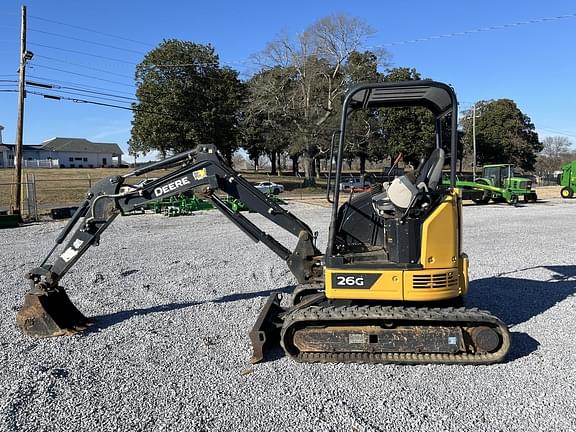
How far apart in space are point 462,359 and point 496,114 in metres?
59.5

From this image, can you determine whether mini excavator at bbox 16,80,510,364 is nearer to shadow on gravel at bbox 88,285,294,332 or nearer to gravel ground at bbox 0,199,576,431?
gravel ground at bbox 0,199,576,431

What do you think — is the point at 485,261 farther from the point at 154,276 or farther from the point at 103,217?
the point at 103,217

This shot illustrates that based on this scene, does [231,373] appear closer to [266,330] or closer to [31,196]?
[266,330]

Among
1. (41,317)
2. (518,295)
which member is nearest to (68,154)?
(41,317)

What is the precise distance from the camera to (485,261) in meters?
9.98

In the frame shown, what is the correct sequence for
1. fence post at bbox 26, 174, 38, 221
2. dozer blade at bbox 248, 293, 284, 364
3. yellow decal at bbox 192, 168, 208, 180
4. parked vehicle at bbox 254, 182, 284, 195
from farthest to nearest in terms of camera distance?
parked vehicle at bbox 254, 182, 284, 195, fence post at bbox 26, 174, 38, 221, yellow decal at bbox 192, 168, 208, 180, dozer blade at bbox 248, 293, 284, 364

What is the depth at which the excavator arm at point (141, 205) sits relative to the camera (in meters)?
5.45

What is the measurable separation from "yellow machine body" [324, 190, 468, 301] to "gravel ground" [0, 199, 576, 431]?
2.47ft

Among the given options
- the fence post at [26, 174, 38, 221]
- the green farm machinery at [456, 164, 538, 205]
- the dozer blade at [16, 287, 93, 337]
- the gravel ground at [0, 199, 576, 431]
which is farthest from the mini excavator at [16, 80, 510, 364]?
the green farm machinery at [456, 164, 538, 205]

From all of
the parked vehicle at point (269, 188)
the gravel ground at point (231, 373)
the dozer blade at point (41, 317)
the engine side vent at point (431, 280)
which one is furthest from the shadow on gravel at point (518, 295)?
the parked vehicle at point (269, 188)

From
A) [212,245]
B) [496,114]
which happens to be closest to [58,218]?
[212,245]

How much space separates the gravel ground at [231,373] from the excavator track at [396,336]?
13 cm

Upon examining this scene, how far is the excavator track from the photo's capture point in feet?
15.5

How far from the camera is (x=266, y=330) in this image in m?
5.12
